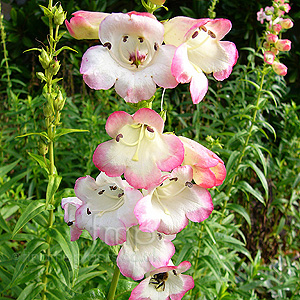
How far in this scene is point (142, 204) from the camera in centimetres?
88

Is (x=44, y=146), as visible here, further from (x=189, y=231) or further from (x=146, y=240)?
(x=189, y=231)

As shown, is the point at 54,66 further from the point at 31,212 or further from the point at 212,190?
the point at 212,190

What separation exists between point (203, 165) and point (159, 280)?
448 mm

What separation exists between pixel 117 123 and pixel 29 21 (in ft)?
17.3

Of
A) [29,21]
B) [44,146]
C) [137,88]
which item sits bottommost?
[29,21]

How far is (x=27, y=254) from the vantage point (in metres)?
1.39

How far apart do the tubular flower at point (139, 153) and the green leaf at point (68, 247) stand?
0.55m

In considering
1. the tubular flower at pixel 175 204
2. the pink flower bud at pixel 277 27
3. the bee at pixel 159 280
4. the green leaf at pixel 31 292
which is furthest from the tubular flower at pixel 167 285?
the pink flower bud at pixel 277 27

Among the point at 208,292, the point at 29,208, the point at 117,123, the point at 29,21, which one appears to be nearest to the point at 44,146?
the point at 29,208

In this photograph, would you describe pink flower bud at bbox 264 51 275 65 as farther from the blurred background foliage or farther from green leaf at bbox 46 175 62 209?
green leaf at bbox 46 175 62 209

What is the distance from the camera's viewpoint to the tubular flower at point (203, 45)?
902 mm

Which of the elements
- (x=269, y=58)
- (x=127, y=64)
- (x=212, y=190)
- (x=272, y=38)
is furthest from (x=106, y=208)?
(x=272, y=38)

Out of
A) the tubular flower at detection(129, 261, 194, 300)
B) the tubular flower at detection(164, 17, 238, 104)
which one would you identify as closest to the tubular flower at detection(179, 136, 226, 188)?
the tubular flower at detection(164, 17, 238, 104)

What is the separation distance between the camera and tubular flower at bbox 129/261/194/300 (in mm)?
1090
